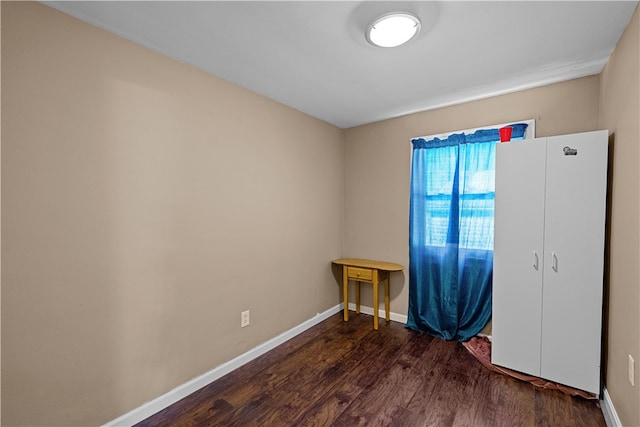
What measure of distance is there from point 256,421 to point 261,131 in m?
2.22

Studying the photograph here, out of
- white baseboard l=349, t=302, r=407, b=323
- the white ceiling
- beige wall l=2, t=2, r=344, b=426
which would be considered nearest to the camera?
beige wall l=2, t=2, r=344, b=426

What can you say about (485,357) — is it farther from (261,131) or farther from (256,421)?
(261,131)

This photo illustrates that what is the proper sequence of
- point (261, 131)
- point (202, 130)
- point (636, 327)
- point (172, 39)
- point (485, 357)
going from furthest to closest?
1. point (261, 131)
2. point (485, 357)
3. point (202, 130)
4. point (172, 39)
5. point (636, 327)

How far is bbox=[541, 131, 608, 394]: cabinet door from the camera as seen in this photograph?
1.90 m

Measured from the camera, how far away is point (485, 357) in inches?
95.9

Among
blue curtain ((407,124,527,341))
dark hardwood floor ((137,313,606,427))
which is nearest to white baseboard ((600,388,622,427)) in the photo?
dark hardwood floor ((137,313,606,427))

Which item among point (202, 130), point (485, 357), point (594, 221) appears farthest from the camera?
point (485, 357)

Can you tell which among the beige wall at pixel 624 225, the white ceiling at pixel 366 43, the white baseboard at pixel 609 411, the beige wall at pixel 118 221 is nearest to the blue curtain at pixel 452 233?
the white ceiling at pixel 366 43

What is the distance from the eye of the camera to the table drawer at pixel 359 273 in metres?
3.12

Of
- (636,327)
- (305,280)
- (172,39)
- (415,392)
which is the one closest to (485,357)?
(415,392)

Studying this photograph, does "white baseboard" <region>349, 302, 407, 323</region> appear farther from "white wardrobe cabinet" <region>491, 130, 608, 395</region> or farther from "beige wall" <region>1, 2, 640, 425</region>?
"beige wall" <region>1, 2, 640, 425</region>

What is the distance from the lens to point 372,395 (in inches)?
78.8

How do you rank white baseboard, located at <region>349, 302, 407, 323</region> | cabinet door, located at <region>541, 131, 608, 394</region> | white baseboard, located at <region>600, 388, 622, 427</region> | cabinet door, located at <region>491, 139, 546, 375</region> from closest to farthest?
white baseboard, located at <region>600, 388, 622, 427</region>
cabinet door, located at <region>541, 131, 608, 394</region>
cabinet door, located at <region>491, 139, 546, 375</region>
white baseboard, located at <region>349, 302, 407, 323</region>

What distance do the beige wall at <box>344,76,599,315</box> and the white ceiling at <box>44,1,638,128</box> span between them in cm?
15
